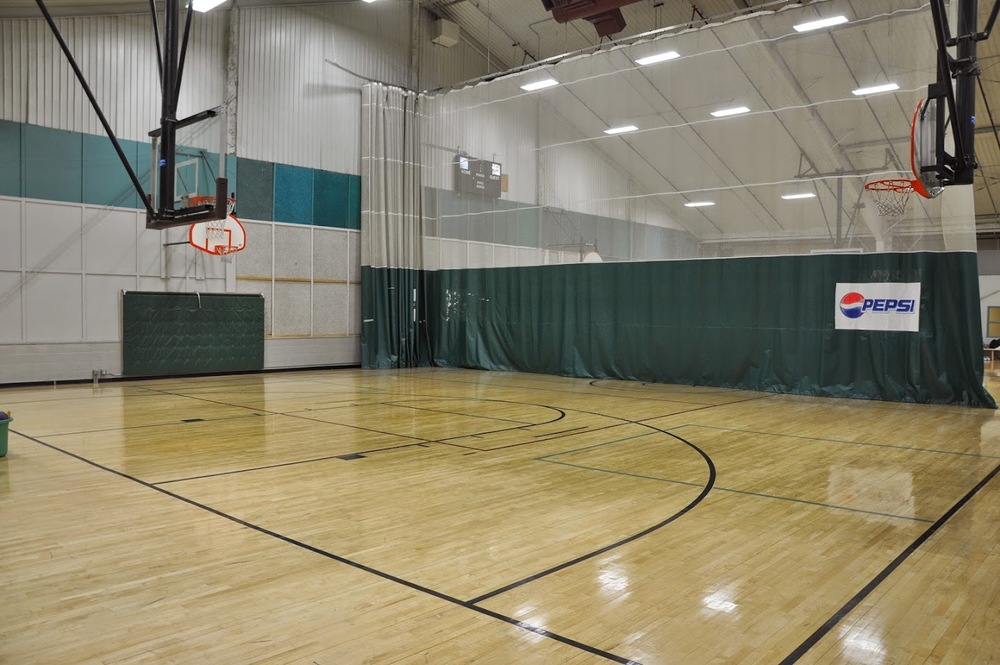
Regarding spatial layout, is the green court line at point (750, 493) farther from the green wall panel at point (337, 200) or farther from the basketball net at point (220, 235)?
the green wall panel at point (337, 200)

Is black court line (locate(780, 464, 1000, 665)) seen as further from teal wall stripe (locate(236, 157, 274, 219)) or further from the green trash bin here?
teal wall stripe (locate(236, 157, 274, 219))

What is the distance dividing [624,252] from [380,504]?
9745mm

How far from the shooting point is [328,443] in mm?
6938

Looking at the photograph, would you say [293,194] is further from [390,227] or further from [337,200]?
[390,227]

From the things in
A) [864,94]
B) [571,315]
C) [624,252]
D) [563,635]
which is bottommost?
[563,635]

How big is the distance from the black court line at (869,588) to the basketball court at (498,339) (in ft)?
0.06

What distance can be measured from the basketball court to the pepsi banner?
5 centimetres

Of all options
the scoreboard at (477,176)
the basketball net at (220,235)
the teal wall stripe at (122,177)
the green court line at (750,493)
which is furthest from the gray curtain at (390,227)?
the green court line at (750,493)

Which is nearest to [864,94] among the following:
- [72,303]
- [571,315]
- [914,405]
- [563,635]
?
[914,405]

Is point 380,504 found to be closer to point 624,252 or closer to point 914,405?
point 914,405

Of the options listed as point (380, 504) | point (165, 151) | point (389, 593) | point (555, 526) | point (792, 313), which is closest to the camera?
point (389, 593)

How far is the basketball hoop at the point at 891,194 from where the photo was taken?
10.5 meters

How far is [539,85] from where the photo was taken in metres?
14.9

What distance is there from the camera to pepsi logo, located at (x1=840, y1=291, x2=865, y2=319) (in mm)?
10977
